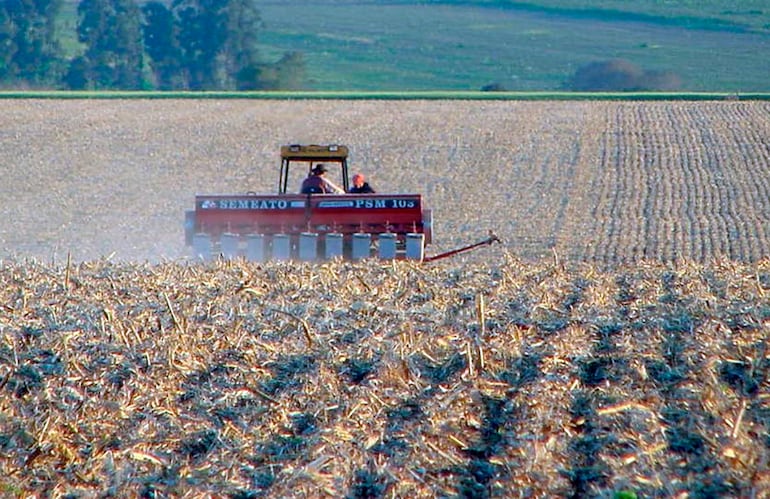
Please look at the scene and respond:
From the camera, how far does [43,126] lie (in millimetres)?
36875

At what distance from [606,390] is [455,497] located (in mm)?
1261

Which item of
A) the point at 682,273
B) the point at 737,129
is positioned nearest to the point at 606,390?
the point at 682,273

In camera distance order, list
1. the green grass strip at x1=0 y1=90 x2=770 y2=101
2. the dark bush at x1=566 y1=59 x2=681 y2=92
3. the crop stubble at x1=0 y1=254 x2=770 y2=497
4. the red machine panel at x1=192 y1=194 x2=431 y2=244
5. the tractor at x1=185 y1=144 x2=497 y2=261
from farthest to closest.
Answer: the dark bush at x1=566 y1=59 x2=681 y2=92 → the green grass strip at x1=0 y1=90 x2=770 y2=101 → the red machine panel at x1=192 y1=194 x2=431 y2=244 → the tractor at x1=185 y1=144 x2=497 y2=261 → the crop stubble at x1=0 y1=254 x2=770 y2=497

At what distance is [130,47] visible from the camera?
76688 mm

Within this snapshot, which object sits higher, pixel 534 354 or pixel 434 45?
pixel 534 354

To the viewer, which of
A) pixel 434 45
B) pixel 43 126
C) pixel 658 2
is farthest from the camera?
pixel 658 2

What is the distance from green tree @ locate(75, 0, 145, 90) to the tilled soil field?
31.3 m

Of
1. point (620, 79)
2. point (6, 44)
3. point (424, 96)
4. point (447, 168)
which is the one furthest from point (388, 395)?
point (6, 44)

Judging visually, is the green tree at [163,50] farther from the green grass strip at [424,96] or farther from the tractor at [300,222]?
the tractor at [300,222]

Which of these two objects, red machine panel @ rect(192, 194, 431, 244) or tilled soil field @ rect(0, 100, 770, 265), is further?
tilled soil field @ rect(0, 100, 770, 265)

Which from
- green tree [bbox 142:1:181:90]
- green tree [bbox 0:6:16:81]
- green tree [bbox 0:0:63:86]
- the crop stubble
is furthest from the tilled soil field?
green tree [bbox 0:6:16:81]

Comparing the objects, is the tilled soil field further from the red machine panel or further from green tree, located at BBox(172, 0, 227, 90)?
green tree, located at BBox(172, 0, 227, 90)

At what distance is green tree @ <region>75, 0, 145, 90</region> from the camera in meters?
74.9

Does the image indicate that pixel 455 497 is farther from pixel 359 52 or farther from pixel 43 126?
pixel 359 52
